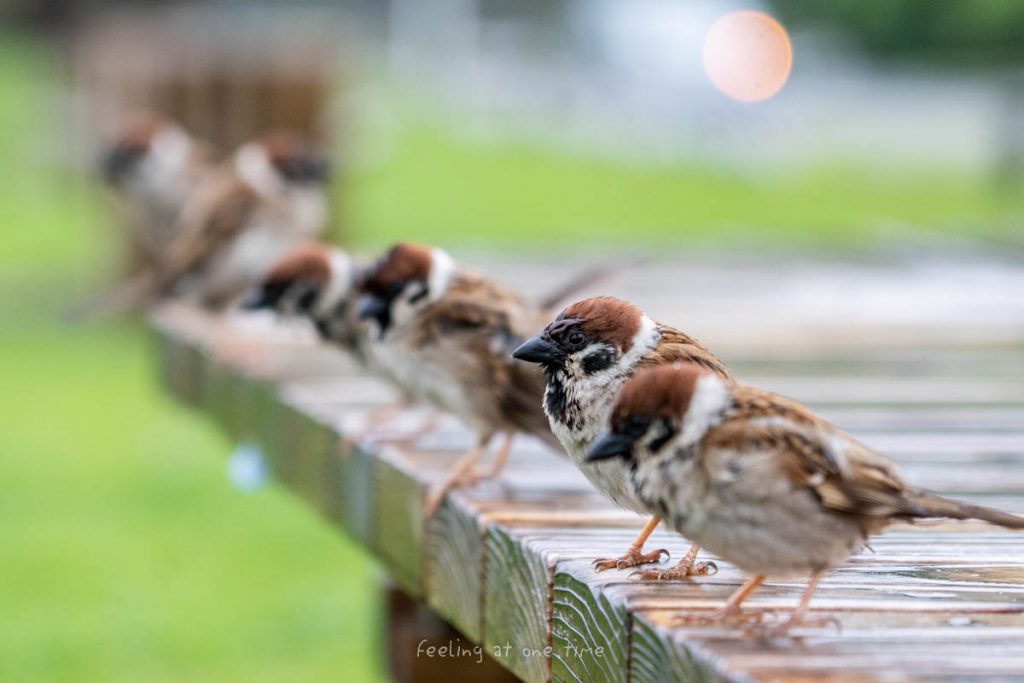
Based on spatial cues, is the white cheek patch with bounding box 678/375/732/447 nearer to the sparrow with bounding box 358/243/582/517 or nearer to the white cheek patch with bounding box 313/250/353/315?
the sparrow with bounding box 358/243/582/517

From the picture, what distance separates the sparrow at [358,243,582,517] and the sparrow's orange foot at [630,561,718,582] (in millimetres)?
1053

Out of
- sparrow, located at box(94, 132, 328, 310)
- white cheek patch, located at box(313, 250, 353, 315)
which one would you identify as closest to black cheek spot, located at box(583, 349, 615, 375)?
white cheek patch, located at box(313, 250, 353, 315)

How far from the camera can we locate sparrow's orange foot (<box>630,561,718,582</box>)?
2.86 metres

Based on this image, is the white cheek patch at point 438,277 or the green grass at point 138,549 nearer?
the white cheek patch at point 438,277

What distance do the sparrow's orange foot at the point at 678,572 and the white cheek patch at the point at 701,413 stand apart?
0.94ft

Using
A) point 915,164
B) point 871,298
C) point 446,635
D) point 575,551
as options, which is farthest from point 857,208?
point 575,551

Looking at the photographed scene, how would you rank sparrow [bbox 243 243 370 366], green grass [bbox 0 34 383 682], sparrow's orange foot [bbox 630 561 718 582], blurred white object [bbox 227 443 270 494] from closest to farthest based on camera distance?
sparrow's orange foot [bbox 630 561 718 582], sparrow [bbox 243 243 370 366], blurred white object [bbox 227 443 270 494], green grass [bbox 0 34 383 682]

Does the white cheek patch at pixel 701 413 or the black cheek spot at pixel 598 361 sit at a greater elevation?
the white cheek patch at pixel 701 413

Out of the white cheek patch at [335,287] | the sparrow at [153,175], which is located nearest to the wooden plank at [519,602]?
the white cheek patch at [335,287]

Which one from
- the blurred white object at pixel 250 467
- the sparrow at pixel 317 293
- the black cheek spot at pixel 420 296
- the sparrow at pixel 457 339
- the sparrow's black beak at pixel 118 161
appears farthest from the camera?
the sparrow's black beak at pixel 118 161

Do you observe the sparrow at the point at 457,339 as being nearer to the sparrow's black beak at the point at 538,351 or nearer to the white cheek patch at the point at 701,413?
the sparrow's black beak at the point at 538,351

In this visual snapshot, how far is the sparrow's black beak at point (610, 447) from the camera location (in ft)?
8.71

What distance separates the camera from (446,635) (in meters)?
4.89

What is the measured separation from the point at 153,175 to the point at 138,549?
2.01 metres
